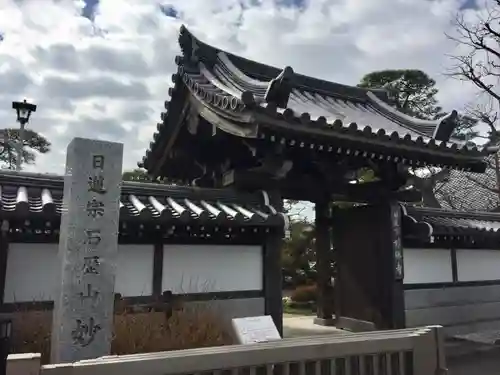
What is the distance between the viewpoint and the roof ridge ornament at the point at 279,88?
6.03 metres

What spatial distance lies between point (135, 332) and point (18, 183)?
251 centimetres

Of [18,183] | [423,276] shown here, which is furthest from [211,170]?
[423,276]

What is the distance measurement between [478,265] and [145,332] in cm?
777

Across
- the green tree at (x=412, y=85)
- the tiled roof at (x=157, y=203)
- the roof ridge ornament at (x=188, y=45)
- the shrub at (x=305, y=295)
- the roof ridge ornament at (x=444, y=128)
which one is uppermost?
the green tree at (x=412, y=85)

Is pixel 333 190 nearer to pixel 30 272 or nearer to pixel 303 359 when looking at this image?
pixel 303 359

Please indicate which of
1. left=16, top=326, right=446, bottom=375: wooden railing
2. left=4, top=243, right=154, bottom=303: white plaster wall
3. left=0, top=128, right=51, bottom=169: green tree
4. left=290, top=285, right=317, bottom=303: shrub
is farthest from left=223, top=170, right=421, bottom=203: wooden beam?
left=0, top=128, right=51, bottom=169: green tree

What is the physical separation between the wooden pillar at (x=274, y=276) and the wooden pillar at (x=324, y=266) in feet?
9.26

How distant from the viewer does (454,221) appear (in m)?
9.02

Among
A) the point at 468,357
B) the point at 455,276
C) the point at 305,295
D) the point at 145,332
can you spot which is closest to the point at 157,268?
the point at 145,332

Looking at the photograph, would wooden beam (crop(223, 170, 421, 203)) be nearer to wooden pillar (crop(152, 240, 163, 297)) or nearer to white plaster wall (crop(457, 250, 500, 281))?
wooden pillar (crop(152, 240, 163, 297))

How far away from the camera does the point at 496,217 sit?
10.5 meters

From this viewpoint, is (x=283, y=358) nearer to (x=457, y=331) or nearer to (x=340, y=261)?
(x=340, y=261)

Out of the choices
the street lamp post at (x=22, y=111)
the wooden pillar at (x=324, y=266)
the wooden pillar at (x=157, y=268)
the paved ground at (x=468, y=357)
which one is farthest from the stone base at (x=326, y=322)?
the street lamp post at (x=22, y=111)

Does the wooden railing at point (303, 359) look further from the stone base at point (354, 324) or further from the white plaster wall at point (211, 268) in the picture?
the stone base at point (354, 324)
